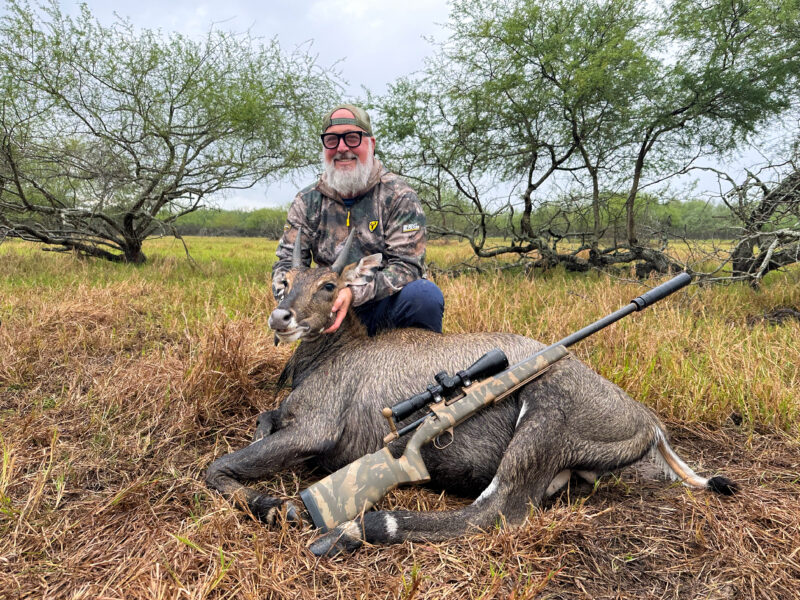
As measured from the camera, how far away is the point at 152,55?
1081cm

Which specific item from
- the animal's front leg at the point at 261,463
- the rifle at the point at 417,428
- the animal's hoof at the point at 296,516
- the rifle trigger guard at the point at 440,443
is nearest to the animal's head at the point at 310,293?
the animal's front leg at the point at 261,463

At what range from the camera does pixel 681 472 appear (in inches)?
105

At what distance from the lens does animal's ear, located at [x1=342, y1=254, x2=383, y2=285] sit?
3.18m

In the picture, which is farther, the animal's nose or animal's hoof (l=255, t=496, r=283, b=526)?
the animal's nose

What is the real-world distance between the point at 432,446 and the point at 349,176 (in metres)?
2.65

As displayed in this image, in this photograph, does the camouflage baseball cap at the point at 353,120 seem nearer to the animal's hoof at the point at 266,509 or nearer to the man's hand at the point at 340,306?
the man's hand at the point at 340,306

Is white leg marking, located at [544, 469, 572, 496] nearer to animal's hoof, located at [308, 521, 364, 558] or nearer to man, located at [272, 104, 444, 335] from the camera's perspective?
animal's hoof, located at [308, 521, 364, 558]

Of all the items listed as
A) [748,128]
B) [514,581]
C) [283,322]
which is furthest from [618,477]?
[748,128]

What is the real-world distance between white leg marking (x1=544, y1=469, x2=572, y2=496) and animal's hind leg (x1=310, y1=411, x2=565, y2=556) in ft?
0.34

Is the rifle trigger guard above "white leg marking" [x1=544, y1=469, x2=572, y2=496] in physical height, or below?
above

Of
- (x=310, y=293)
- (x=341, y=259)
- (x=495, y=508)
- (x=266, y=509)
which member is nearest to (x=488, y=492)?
(x=495, y=508)

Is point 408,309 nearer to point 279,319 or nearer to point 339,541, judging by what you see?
point 279,319

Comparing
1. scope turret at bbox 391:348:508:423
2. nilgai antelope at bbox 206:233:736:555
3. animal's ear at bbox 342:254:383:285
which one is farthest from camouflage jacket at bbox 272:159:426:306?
scope turret at bbox 391:348:508:423

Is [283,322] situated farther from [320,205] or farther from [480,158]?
[480,158]
